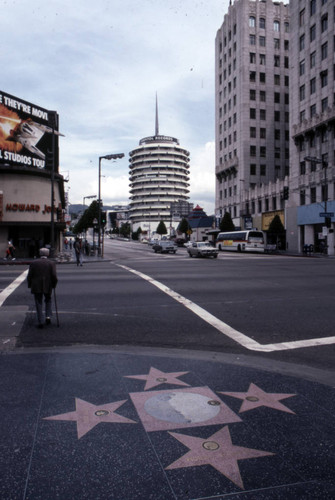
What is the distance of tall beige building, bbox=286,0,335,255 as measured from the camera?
45.2 m

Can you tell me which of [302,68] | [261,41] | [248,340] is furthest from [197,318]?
[261,41]

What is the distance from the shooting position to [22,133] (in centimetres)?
4022

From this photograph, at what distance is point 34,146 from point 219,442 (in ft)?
139

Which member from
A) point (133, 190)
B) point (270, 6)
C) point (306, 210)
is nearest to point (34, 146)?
point (306, 210)

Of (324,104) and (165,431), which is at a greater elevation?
(324,104)

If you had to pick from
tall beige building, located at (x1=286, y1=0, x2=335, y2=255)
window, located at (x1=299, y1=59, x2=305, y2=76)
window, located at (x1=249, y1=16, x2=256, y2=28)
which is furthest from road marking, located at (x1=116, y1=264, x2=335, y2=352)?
window, located at (x1=249, y1=16, x2=256, y2=28)

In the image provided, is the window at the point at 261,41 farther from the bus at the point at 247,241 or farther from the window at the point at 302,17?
the bus at the point at 247,241

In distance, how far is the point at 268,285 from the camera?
1517 cm

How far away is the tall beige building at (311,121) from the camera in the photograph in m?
45.2

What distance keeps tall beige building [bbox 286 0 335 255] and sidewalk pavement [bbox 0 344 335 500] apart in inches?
1599

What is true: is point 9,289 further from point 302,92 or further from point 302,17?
point 302,17

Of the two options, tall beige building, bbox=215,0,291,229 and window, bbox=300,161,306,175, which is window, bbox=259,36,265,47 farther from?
window, bbox=300,161,306,175

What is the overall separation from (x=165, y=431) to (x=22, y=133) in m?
41.5

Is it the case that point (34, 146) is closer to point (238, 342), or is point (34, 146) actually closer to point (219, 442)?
point (238, 342)
